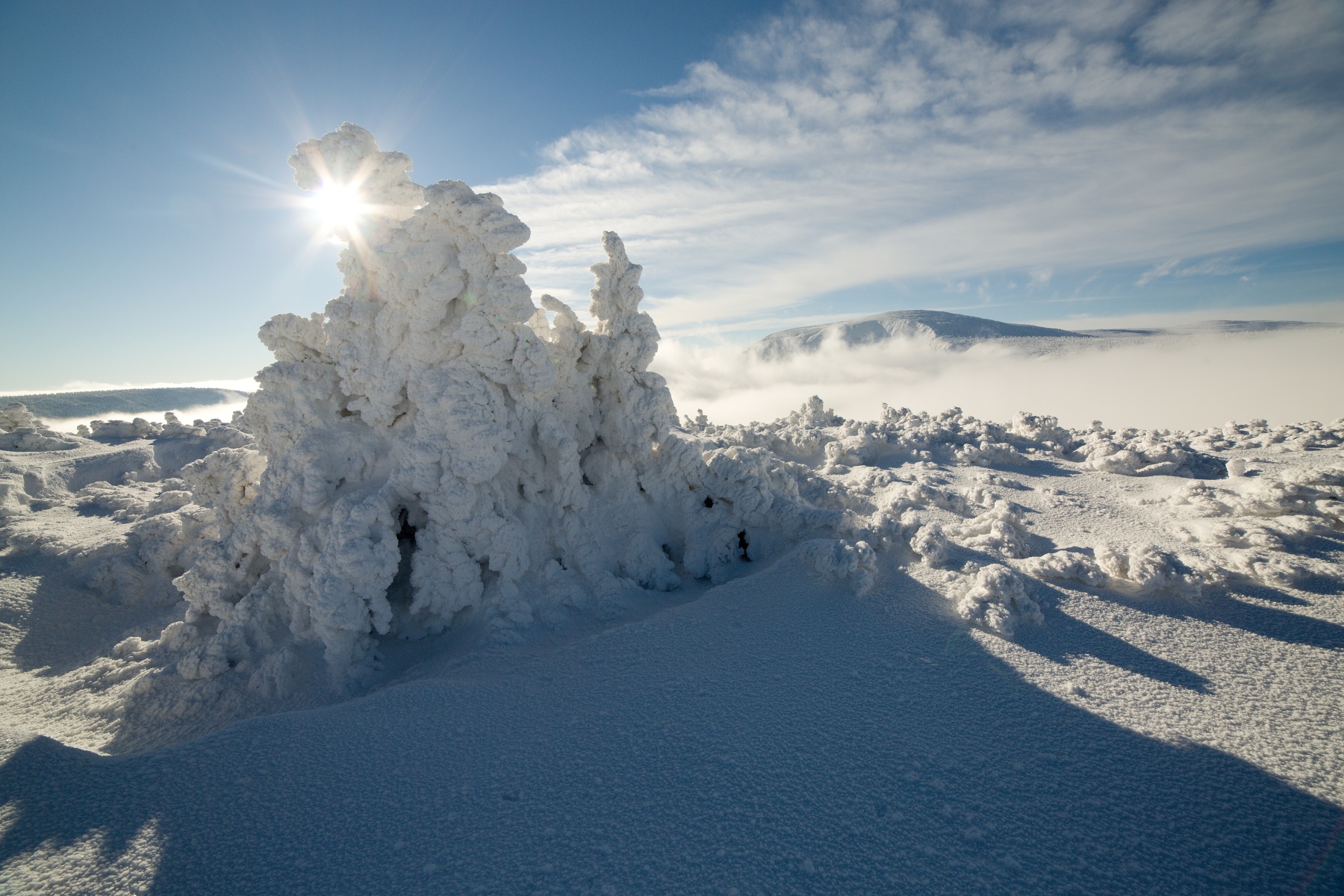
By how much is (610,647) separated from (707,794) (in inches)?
89.5

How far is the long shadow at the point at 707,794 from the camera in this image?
311 centimetres

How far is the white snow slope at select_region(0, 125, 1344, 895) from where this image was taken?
3.32 metres

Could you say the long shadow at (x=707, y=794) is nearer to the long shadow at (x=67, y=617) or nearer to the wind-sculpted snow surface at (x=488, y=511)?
the wind-sculpted snow surface at (x=488, y=511)

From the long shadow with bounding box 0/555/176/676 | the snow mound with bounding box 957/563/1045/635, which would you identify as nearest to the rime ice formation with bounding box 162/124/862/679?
the snow mound with bounding box 957/563/1045/635

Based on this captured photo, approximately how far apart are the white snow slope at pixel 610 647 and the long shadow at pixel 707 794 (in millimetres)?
24

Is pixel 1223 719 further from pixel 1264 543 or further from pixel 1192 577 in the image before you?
pixel 1264 543

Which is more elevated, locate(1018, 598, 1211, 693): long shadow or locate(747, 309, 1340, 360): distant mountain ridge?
locate(747, 309, 1340, 360): distant mountain ridge

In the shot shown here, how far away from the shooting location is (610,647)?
5.70 m

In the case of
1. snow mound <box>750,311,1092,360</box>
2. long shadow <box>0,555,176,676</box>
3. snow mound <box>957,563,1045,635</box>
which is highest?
snow mound <box>750,311,1092,360</box>

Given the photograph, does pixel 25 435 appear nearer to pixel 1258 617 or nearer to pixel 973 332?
pixel 1258 617

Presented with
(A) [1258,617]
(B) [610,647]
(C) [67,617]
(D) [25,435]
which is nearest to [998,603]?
(A) [1258,617]

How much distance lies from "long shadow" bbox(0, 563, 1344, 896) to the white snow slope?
0.08 ft

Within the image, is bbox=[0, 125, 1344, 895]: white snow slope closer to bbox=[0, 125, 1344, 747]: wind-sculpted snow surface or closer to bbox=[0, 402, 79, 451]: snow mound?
bbox=[0, 125, 1344, 747]: wind-sculpted snow surface

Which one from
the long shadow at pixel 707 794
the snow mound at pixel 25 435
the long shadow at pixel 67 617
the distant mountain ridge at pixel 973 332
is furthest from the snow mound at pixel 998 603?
the distant mountain ridge at pixel 973 332
